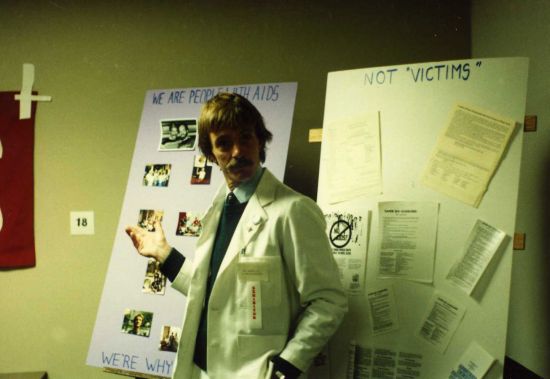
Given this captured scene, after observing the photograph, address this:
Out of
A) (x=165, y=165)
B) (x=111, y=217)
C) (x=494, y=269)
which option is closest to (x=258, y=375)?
(x=494, y=269)

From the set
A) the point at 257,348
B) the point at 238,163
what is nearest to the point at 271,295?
the point at 257,348

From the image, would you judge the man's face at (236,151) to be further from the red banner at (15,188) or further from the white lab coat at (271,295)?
the red banner at (15,188)

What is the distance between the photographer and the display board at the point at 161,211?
174 centimetres

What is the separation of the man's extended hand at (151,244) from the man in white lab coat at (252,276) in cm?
12

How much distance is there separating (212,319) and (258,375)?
21cm

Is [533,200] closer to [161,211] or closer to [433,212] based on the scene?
[433,212]

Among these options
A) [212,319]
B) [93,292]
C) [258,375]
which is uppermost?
[212,319]

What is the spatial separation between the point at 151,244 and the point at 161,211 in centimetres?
31

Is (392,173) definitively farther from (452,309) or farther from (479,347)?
(479,347)

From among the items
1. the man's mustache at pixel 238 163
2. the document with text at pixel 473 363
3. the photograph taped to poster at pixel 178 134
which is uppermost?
the photograph taped to poster at pixel 178 134

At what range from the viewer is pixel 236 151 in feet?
4.51

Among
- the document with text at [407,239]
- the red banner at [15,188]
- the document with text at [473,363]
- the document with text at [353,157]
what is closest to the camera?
the document with text at [473,363]

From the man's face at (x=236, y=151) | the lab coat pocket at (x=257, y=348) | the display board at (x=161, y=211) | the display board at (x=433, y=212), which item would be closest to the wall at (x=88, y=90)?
the display board at (x=161, y=211)

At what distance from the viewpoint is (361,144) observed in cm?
158
